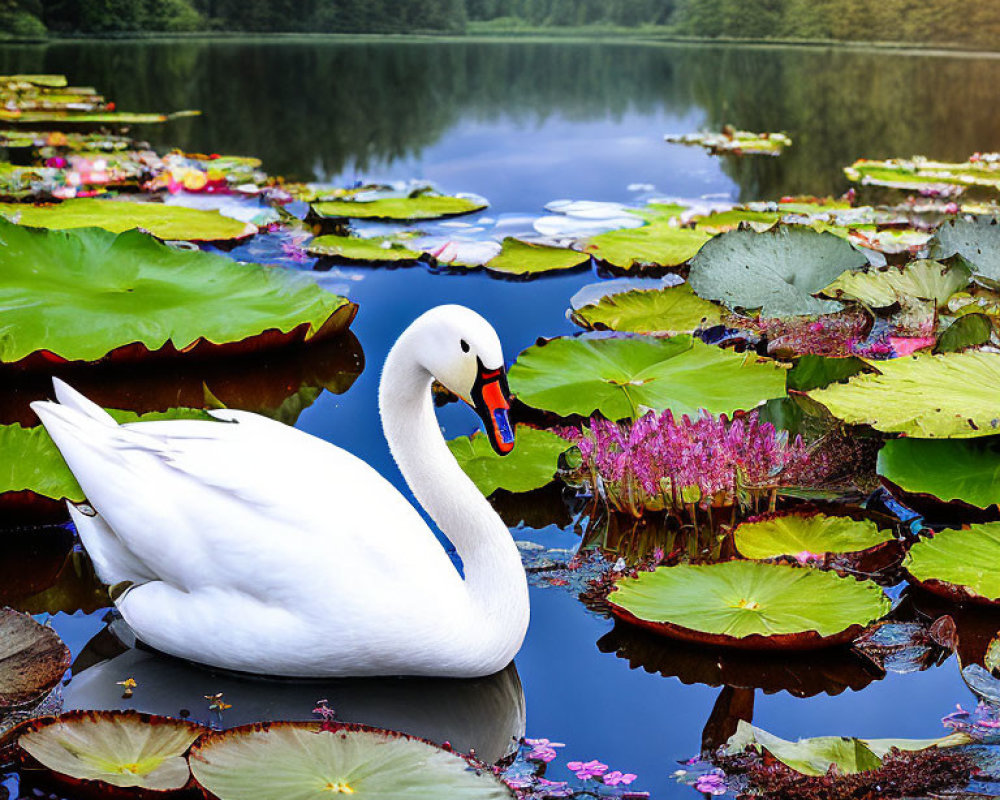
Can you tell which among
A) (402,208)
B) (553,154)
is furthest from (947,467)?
(553,154)

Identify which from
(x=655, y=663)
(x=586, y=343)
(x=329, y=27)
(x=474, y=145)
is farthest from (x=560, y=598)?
A: (x=329, y=27)

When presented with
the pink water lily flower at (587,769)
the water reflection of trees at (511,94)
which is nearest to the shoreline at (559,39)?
the water reflection of trees at (511,94)

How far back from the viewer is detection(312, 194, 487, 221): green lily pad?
4945 millimetres

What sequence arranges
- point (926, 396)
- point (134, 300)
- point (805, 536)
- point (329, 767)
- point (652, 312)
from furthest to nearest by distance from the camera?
point (652, 312)
point (134, 300)
point (926, 396)
point (805, 536)
point (329, 767)

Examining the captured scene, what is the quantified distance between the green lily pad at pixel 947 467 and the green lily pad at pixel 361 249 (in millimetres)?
2298

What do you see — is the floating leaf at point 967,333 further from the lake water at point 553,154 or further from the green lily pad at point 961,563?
the lake water at point 553,154

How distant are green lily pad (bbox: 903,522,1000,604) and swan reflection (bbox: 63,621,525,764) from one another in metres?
0.78

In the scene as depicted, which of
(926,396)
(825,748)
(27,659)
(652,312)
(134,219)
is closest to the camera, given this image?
(825,748)

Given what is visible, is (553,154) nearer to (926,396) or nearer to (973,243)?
(973,243)

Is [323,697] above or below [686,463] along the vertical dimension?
below

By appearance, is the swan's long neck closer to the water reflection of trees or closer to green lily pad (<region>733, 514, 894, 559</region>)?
green lily pad (<region>733, 514, 894, 559</region>)

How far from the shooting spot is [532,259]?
4.18m

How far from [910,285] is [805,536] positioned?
135 cm

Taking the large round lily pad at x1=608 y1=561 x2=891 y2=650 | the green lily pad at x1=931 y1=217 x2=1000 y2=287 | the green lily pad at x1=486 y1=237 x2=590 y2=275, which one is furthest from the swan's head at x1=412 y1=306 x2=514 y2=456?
the green lily pad at x1=486 y1=237 x2=590 y2=275
